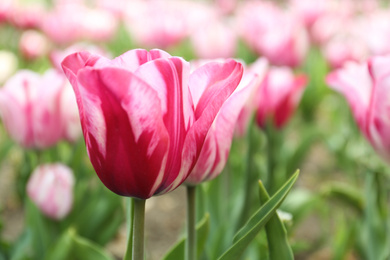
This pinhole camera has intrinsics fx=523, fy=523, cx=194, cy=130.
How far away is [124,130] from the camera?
1.76 ft

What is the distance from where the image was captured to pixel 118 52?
123 inches

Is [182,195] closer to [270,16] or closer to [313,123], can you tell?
[313,123]

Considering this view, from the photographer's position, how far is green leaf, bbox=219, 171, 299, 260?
2.03 ft

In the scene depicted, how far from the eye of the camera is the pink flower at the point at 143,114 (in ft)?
1.67

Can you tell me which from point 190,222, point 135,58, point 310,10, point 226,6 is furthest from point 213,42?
point 226,6

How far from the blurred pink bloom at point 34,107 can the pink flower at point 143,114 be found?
0.59 m

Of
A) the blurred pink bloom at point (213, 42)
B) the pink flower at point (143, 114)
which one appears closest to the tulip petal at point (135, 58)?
the pink flower at point (143, 114)

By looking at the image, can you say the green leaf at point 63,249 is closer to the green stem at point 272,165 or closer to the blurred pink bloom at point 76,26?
the green stem at point 272,165

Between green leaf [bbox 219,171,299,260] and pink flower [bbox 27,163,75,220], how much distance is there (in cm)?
54

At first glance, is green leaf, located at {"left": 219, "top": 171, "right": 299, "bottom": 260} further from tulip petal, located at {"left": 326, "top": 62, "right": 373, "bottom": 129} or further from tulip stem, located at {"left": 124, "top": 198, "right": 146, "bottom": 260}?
tulip petal, located at {"left": 326, "top": 62, "right": 373, "bottom": 129}

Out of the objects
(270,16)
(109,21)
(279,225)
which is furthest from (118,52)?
(279,225)

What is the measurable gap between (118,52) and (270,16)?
1.02 metres

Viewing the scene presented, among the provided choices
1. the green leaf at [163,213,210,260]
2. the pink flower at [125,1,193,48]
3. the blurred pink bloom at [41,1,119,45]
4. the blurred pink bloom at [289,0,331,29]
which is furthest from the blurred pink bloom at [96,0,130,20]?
the green leaf at [163,213,210,260]

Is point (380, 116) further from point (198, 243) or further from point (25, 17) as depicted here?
point (25, 17)
